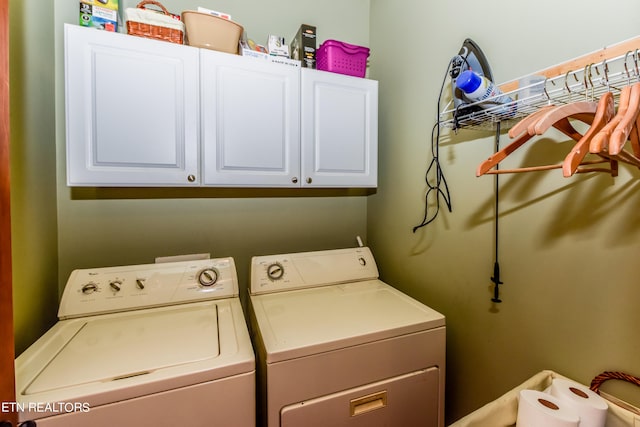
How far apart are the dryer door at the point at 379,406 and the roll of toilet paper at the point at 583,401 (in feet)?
1.49

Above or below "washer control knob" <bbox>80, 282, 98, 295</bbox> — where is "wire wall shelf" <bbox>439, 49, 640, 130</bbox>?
above

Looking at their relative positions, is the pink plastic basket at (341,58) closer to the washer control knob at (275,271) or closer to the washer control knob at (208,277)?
Result: the washer control knob at (275,271)

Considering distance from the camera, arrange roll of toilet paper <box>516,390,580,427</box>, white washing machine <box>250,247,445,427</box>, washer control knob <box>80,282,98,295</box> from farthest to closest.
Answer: washer control knob <box>80,282,98,295</box> < white washing machine <box>250,247,445,427</box> < roll of toilet paper <box>516,390,580,427</box>

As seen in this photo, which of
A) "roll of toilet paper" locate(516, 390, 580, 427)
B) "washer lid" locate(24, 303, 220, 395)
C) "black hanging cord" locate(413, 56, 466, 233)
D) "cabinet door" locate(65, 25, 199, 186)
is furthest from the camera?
"black hanging cord" locate(413, 56, 466, 233)

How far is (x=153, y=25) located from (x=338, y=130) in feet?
3.30

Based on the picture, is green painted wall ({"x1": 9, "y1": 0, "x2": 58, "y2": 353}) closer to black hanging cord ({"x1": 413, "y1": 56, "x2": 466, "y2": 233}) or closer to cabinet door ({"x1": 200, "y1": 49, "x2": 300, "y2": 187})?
cabinet door ({"x1": 200, "y1": 49, "x2": 300, "y2": 187})

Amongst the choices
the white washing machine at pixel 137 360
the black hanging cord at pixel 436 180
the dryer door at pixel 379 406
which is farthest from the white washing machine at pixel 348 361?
the black hanging cord at pixel 436 180

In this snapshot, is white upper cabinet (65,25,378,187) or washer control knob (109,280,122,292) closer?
white upper cabinet (65,25,378,187)

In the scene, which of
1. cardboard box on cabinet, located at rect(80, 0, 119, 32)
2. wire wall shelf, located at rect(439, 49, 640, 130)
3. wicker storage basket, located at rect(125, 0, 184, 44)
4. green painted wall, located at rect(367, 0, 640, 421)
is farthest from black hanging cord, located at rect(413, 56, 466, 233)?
cardboard box on cabinet, located at rect(80, 0, 119, 32)

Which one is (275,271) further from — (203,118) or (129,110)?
(129,110)

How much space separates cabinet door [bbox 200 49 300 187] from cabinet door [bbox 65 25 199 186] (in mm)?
69

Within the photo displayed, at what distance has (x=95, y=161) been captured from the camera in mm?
1187

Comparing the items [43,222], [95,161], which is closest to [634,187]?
[95,161]

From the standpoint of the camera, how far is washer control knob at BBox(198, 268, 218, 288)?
4.68ft
